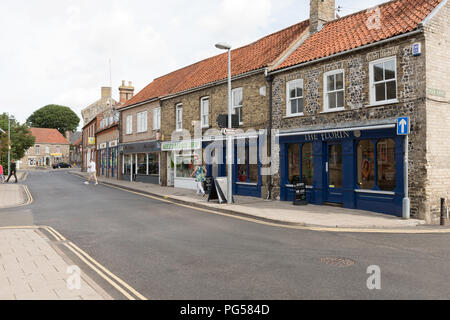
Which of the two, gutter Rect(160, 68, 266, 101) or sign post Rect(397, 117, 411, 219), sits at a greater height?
gutter Rect(160, 68, 266, 101)

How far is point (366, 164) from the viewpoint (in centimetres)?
1301

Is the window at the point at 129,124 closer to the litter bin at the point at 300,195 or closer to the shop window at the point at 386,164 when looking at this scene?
the litter bin at the point at 300,195

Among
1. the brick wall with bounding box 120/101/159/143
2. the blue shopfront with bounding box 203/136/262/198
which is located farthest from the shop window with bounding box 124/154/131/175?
the blue shopfront with bounding box 203/136/262/198

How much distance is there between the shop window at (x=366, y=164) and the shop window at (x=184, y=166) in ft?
37.1

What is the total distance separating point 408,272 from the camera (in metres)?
5.92

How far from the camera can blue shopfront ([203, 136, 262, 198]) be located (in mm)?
17312

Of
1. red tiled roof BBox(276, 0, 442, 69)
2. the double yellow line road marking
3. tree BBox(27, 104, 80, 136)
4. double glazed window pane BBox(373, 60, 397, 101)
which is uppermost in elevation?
tree BBox(27, 104, 80, 136)

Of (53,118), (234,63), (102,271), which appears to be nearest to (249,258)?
(102,271)

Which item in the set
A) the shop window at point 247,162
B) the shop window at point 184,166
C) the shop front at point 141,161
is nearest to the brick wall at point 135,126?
the shop front at point 141,161

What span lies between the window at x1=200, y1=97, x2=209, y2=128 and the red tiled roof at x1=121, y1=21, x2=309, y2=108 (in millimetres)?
980

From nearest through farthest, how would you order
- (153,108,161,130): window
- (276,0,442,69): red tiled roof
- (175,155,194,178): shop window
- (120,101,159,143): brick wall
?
(276,0,442,69): red tiled roof, (175,155,194,178): shop window, (153,108,161,130): window, (120,101,159,143): brick wall

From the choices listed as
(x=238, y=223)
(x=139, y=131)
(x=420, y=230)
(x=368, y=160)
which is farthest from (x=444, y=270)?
(x=139, y=131)

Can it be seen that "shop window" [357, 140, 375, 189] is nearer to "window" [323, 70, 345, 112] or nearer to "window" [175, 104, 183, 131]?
"window" [323, 70, 345, 112]

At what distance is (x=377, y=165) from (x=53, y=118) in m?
92.7
